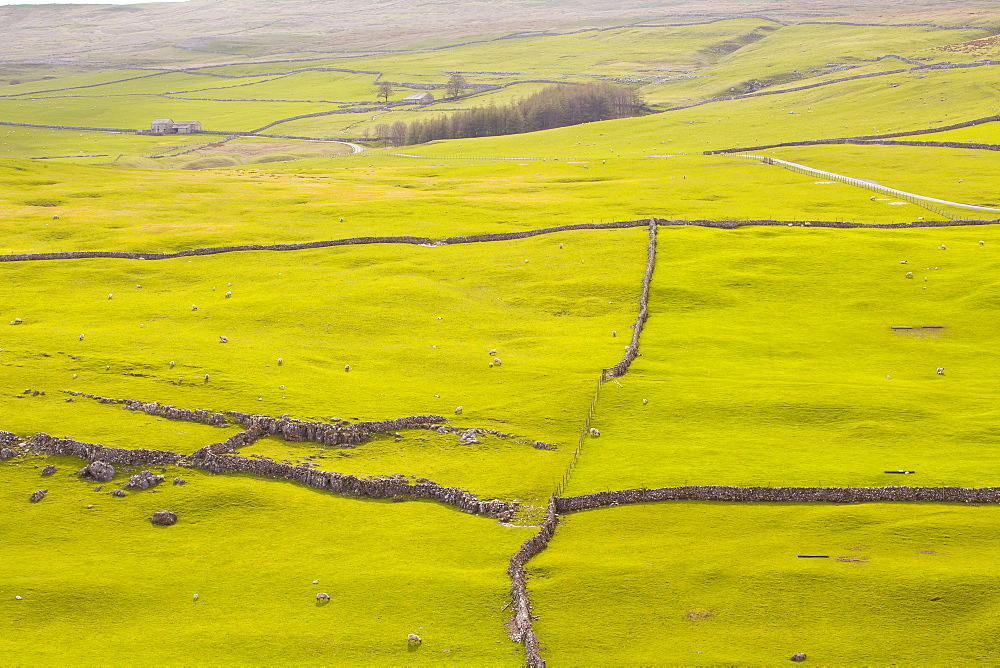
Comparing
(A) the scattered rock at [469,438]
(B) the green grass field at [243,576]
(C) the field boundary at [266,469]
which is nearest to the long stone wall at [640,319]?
(A) the scattered rock at [469,438]

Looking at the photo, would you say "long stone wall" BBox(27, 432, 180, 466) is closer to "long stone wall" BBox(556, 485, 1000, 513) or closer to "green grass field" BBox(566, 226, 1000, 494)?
"long stone wall" BBox(556, 485, 1000, 513)

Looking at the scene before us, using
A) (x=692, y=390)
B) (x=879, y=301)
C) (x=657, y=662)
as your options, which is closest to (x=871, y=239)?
(x=879, y=301)

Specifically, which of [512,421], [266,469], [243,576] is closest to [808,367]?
[512,421]

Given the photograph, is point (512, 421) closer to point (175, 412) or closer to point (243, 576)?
point (175, 412)

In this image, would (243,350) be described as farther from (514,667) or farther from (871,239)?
(871,239)

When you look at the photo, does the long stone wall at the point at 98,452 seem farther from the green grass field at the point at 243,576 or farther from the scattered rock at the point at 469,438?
the scattered rock at the point at 469,438
